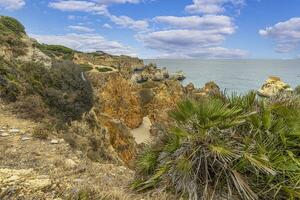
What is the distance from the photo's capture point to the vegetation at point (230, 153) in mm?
5246

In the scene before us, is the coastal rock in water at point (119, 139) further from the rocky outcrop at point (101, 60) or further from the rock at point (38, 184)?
the rocky outcrop at point (101, 60)

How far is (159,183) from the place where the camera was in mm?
5766

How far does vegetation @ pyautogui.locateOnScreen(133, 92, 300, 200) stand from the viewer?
17.2 feet

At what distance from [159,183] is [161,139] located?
0.89 meters

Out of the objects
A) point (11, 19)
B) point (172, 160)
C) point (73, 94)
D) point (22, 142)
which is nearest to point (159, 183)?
point (172, 160)

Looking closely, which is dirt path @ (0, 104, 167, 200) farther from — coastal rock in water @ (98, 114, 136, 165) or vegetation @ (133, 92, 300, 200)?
A: coastal rock in water @ (98, 114, 136, 165)

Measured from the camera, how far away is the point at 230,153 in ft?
17.3

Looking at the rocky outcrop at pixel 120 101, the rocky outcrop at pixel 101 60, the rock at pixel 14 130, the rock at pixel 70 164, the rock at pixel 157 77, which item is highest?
the rock at pixel 14 130

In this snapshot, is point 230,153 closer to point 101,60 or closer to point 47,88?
point 47,88

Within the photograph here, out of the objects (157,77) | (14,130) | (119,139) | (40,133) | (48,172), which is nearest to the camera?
(48,172)

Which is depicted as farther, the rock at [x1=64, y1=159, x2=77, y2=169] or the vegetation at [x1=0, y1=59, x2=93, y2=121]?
the vegetation at [x1=0, y1=59, x2=93, y2=121]

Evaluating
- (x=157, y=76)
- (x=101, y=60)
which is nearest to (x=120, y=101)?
(x=101, y=60)

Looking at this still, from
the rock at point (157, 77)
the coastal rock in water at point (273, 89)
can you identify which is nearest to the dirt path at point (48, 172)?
the coastal rock in water at point (273, 89)

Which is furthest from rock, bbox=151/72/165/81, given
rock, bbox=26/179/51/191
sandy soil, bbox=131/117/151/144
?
rock, bbox=26/179/51/191
